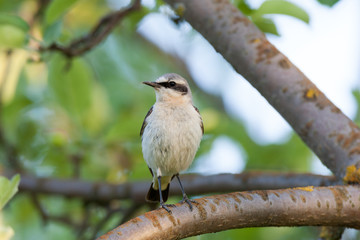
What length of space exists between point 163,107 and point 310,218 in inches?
69.0

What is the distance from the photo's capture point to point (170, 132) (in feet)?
13.5

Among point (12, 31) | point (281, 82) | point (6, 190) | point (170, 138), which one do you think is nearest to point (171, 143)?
point (170, 138)

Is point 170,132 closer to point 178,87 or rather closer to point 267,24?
point 178,87

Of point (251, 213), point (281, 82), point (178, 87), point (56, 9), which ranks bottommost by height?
point (251, 213)

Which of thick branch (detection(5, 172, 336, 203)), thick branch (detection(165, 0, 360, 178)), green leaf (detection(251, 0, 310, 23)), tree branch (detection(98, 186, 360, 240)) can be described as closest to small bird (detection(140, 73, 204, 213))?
thick branch (detection(5, 172, 336, 203))

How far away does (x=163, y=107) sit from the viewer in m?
4.30


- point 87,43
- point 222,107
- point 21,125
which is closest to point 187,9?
point 87,43

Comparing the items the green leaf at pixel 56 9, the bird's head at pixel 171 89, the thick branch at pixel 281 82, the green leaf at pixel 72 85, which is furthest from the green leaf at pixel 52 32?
the thick branch at pixel 281 82

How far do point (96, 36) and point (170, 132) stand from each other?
123 cm

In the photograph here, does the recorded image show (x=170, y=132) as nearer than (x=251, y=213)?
No

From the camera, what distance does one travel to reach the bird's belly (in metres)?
4.09

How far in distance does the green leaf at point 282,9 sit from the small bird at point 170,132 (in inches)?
36.2

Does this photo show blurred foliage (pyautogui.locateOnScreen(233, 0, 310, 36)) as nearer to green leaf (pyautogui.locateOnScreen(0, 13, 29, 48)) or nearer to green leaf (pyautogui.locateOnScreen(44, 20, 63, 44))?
green leaf (pyautogui.locateOnScreen(44, 20, 63, 44))

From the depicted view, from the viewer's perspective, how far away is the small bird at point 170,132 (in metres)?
4.10
